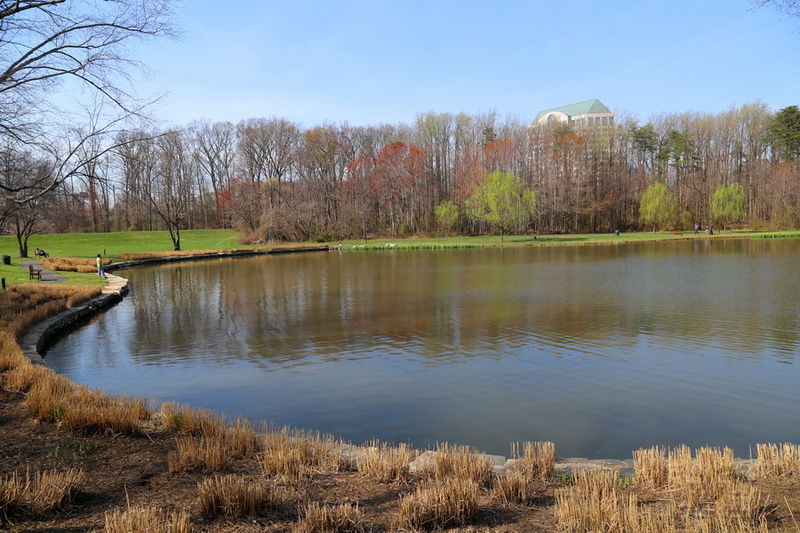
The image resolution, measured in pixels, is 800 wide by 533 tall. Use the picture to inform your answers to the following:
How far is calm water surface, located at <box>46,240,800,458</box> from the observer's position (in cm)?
791

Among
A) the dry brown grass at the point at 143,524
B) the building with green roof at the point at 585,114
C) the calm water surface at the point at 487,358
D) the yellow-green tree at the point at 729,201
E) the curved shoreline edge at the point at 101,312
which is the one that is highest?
the building with green roof at the point at 585,114

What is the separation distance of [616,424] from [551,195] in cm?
6074

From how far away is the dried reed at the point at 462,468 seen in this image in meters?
5.06

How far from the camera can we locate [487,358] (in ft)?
38.4

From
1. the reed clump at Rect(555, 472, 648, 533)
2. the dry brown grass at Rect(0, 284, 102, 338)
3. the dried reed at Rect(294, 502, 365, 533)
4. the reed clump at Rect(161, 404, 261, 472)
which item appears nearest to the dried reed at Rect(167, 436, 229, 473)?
the reed clump at Rect(161, 404, 261, 472)

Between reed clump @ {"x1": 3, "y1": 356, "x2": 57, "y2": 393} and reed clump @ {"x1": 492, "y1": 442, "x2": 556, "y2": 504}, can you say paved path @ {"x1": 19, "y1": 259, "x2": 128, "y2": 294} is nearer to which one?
reed clump @ {"x1": 3, "y1": 356, "x2": 57, "y2": 393}

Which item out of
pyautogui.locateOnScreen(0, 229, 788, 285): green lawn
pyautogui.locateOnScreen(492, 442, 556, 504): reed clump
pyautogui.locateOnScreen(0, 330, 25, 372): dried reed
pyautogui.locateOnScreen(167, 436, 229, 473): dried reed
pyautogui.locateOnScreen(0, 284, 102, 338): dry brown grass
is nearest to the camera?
pyautogui.locateOnScreen(492, 442, 556, 504): reed clump

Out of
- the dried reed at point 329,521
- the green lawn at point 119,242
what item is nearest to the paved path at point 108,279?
the dried reed at point 329,521

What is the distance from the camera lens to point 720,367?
34.1ft

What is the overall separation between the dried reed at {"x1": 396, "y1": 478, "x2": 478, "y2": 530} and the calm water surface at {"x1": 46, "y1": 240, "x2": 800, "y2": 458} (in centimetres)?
277

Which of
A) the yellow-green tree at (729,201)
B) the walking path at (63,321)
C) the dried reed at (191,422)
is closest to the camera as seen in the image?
the dried reed at (191,422)

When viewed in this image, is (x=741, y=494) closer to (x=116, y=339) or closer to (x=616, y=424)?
(x=616, y=424)

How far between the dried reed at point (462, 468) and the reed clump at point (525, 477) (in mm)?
182

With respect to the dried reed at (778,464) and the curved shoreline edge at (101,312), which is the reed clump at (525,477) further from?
the dried reed at (778,464)
